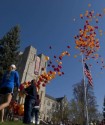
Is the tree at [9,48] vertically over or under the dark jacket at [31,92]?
over

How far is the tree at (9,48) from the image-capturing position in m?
35.7

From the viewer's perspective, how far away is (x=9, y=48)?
124ft

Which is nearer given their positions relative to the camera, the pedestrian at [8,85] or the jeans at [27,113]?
the pedestrian at [8,85]

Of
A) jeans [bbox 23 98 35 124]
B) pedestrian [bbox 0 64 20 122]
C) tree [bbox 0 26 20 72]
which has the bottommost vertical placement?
jeans [bbox 23 98 35 124]

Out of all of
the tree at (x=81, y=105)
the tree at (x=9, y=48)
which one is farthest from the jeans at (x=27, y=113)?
the tree at (x=81, y=105)

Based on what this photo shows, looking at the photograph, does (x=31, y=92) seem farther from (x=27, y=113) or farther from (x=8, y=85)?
(x=8, y=85)

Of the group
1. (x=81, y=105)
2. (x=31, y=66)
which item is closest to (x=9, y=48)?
(x=81, y=105)

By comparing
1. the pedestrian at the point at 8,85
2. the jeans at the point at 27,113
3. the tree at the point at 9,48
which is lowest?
the jeans at the point at 27,113

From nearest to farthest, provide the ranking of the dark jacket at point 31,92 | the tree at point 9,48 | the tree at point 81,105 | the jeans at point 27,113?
the jeans at point 27,113 < the dark jacket at point 31,92 < the tree at point 9,48 < the tree at point 81,105

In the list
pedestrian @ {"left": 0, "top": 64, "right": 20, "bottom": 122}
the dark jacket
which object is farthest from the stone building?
pedestrian @ {"left": 0, "top": 64, "right": 20, "bottom": 122}

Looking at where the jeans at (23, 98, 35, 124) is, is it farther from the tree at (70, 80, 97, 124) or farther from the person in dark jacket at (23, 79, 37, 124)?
the tree at (70, 80, 97, 124)

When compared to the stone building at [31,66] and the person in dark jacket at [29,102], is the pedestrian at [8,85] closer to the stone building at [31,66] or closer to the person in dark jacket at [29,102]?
the person in dark jacket at [29,102]

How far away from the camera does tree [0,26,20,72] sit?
35656mm

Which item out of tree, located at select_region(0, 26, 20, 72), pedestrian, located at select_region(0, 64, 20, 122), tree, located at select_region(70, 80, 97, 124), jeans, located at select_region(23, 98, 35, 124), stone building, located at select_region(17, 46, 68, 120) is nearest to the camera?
pedestrian, located at select_region(0, 64, 20, 122)
